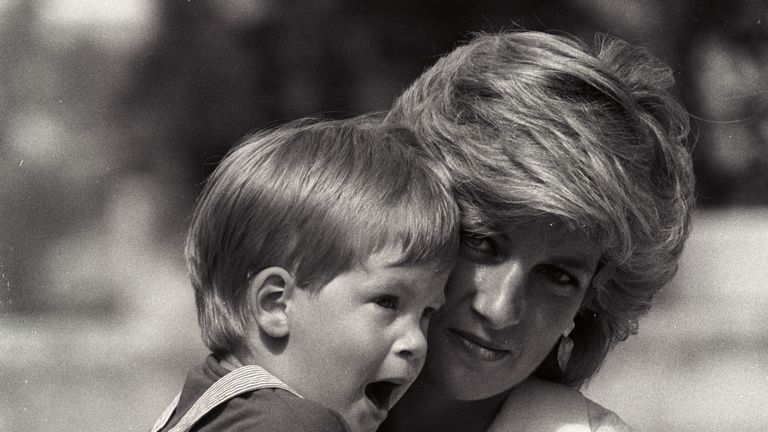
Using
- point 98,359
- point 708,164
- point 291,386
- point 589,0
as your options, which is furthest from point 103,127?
point 291,386

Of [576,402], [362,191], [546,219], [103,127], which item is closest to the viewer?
[362,191]

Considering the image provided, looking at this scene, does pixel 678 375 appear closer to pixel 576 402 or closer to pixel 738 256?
pixel 738 256

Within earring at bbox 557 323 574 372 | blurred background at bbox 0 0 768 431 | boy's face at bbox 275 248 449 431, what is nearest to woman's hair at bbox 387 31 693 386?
earring at bbox 557 323 574 372

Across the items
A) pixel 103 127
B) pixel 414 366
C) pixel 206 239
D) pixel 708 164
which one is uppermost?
pixel 206 239

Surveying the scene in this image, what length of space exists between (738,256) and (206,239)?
10.2ft

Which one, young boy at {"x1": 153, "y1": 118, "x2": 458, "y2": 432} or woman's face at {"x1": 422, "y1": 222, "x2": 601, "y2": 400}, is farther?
woman's face at {"x1": 422, "y1": 222, "x2": 601, "y2": 400}

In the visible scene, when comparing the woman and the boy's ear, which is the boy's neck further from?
the woman

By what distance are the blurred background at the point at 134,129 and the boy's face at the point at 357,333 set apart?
2.16 meters

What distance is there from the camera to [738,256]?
4172mm

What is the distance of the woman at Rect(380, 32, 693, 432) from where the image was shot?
1.62 meters

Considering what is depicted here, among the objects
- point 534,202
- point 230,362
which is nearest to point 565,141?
point 534,202

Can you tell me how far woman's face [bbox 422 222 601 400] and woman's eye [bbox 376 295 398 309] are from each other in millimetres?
251

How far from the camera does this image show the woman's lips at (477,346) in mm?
1671

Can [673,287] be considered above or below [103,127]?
below
